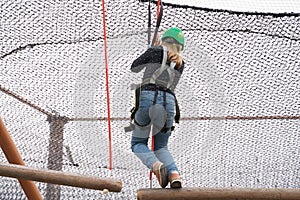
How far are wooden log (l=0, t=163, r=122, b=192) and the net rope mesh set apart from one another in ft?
2.48

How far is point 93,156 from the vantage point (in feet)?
9.97

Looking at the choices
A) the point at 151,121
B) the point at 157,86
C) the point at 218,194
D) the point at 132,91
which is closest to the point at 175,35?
the point at 157,86

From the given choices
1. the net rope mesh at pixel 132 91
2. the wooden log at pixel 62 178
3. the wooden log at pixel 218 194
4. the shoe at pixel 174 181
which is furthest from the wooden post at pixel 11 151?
the shoe at pixel 174 181

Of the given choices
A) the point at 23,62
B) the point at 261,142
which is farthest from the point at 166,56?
the point at 261,142

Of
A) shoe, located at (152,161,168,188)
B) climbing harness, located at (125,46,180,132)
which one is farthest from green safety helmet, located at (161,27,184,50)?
shoe, located at (152,161,168,188)

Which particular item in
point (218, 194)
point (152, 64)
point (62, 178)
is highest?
point (152, 64)

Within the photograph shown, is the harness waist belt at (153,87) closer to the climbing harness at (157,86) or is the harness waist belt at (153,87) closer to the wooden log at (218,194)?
the climbing harness at (157,86)

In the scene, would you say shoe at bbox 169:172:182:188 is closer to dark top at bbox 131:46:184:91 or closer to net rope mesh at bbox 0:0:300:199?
dark top at bbox 131:46:184:91

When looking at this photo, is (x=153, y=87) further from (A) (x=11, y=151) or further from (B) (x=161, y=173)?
(A) (x=11, y=151)

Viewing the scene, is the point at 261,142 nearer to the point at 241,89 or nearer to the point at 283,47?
the point at 241,89

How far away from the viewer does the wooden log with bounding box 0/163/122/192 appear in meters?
1.92

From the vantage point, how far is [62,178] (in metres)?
1.97

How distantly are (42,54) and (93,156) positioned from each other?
2.75 feet

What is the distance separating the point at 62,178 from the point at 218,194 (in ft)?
2.25
